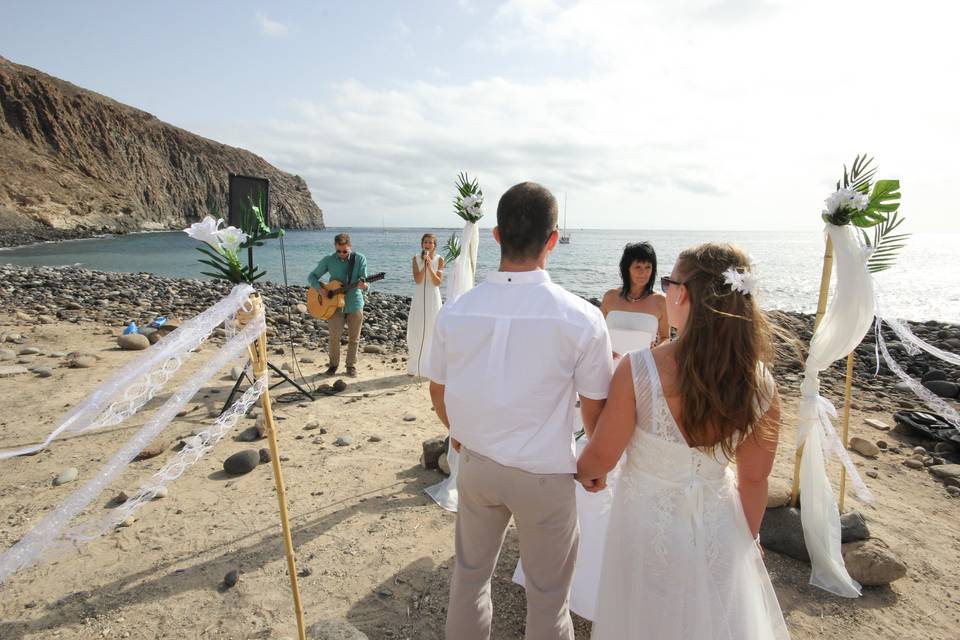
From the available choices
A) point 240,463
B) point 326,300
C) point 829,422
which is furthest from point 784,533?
point 326,300

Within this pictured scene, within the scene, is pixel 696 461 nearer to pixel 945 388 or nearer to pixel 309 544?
pixel 309 544

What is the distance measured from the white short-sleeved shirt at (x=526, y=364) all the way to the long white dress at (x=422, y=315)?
5.73 metres

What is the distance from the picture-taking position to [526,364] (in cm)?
189

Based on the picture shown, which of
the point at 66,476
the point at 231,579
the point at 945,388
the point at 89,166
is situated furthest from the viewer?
the point at 89,166

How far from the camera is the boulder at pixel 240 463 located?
4.76 meters

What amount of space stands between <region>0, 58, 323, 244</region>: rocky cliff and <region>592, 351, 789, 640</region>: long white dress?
36240mm

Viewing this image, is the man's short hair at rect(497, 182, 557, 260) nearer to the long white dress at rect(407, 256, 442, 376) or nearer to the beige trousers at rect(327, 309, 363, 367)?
the long white dress at rect(407, 256, 442, 376)

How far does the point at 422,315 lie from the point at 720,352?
651 centimetres

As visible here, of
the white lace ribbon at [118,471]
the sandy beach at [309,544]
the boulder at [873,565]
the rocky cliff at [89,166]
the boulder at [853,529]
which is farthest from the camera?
the rocky cliff at [89,166]

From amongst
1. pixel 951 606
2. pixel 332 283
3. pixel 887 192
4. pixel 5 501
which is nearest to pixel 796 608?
pixel 951 606

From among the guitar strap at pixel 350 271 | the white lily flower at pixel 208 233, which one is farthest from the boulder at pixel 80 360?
the white lily flower at pixel 208 233

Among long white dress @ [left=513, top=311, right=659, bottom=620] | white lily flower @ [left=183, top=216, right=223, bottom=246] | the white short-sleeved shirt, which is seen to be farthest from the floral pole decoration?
long white dress @ [left=513, top=311, right=659, bottom=620]

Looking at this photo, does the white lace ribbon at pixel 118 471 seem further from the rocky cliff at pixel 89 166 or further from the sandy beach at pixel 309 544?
the rocky cliff at pixel 89 166

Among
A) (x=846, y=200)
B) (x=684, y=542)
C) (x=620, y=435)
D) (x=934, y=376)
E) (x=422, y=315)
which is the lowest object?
(x=934, y=376)
